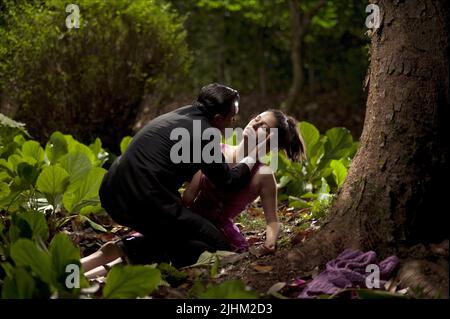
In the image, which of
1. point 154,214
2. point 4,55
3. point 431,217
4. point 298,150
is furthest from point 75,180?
point 4,55

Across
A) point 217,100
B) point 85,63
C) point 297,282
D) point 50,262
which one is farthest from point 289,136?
point 85,63

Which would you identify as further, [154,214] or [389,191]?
[154,214]

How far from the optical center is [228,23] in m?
16.5

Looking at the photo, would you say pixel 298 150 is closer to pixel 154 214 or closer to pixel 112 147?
pixel 154 214

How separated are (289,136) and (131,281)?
5.65ft

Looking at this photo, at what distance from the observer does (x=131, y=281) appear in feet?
9.33

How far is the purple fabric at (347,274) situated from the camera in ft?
10.2

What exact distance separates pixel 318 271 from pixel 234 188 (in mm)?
831

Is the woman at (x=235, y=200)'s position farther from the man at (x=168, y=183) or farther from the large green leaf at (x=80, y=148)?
the large green leaf at (x=80, y=148)

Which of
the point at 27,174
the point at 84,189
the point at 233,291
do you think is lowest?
the point at 233,291

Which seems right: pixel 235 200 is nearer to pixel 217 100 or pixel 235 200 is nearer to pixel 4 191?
pixel 217 100

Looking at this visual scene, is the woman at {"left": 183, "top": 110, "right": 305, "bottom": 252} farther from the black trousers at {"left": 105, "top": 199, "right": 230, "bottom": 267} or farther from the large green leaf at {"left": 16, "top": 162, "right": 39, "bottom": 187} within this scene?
the large green leaf at {"left": 16, "top": 162, "right": 39, "bottom": 187}

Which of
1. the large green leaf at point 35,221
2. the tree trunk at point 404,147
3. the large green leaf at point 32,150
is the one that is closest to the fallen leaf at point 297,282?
the tree trunk at point 404,147

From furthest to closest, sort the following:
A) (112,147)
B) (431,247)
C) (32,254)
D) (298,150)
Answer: (112,147) → (298,150) → (431,247) → (32,254)
